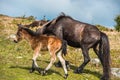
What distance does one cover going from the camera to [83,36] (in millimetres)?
19328

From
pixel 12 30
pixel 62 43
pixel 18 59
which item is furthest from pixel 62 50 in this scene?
pixel 12 30

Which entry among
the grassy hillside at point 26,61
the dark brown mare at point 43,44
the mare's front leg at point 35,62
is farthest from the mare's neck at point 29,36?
the grassy hillside at point 26,61

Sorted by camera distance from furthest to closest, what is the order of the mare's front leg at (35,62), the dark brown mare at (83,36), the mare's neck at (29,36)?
the dark brown mare at (83,36), the mare's neck at (29,36), the mare's front leg at (35,62)

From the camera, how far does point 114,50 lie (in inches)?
1093

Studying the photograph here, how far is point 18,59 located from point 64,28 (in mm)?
3022

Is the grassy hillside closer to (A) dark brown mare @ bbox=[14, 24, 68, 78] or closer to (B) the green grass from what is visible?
(B) the green grass

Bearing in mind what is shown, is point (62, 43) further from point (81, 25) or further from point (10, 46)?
point (10, 46)

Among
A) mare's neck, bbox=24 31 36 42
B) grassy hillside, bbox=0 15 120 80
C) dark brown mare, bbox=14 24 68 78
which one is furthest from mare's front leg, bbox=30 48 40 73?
mare's neck, bbox=24 31 36 42

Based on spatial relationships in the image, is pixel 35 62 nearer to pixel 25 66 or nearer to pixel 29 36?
pixel 29 36

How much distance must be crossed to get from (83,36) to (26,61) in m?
3.33

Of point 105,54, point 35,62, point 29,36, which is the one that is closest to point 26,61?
point 29,36

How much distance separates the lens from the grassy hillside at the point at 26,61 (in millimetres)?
17045

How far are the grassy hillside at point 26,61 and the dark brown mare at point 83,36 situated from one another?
0.89 metres

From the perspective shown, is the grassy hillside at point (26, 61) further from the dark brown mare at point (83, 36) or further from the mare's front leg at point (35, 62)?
the dark brown mare at point (83, 36)
